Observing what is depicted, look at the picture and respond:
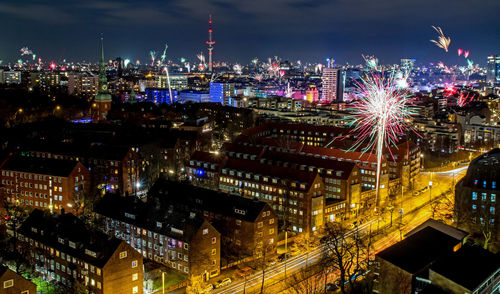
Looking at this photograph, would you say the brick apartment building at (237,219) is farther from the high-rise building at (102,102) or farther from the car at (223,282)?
the high-rise building at (102,102)

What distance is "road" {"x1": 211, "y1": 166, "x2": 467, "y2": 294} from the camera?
1930cm

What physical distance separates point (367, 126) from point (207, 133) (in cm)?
1813

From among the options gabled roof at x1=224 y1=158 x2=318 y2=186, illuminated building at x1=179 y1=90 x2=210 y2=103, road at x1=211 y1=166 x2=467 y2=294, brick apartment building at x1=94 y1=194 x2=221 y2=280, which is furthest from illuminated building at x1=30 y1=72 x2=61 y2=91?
road at x1=211 y1=166 x2=467 y2=294

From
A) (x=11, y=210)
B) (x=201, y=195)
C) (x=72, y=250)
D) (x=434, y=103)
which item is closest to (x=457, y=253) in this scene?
(x=201, y=195)

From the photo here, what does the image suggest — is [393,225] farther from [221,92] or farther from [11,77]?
[11,77]

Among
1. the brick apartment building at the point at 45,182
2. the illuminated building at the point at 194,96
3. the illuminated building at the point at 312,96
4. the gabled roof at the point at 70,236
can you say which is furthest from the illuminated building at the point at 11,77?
the gabled roof at the point at 70,236

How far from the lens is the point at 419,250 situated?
18.5m

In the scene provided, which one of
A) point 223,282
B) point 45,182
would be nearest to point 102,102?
point 45,182

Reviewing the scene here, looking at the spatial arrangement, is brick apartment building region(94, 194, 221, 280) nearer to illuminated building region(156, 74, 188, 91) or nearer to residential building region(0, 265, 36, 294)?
residential building region(0, 265, 36, 294)

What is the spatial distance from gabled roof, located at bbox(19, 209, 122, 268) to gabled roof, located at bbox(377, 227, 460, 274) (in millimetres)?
10553

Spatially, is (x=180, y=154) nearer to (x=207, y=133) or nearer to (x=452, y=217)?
(x=207, y=133)

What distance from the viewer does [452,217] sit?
27.4 metres

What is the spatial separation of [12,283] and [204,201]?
1072 centimetres

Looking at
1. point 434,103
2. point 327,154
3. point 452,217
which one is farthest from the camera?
point 434,103
